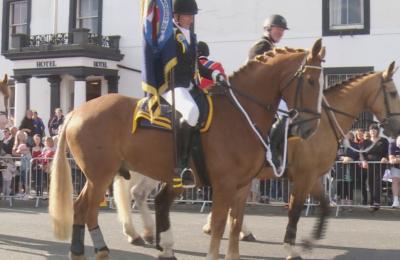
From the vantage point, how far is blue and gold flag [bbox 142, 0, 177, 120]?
6641 millimetres

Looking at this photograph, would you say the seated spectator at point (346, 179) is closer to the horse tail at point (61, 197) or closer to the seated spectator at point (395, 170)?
the seated spectator at point (395, 170)

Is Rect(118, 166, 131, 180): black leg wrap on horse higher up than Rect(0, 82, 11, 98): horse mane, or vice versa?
Rect(0, 82, 11, 98): horse mane

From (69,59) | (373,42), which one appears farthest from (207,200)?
(69,59)

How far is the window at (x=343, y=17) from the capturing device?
2183 cm

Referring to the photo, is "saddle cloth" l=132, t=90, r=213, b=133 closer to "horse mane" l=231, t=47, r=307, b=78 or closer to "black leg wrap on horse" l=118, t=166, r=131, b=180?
"horse mane" l=231, t=47, r=307, b=78

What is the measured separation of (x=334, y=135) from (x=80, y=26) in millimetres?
19267

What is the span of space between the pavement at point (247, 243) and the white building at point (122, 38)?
9568 mm

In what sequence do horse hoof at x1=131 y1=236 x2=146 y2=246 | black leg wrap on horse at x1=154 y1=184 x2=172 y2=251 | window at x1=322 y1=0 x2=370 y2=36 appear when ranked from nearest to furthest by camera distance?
1. black leg wrap on horse at x1=154 y1=184 x2=172 y2=251
2. horse hoof at x1=131 y1=236 x2=146 y2=246
3. window at x1=322 y1=0 x2=370 y2=36

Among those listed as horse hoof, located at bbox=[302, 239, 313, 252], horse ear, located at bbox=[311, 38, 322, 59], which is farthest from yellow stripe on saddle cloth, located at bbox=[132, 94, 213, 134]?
horse hoof, located at bbox=[302, 239, 313, 252]

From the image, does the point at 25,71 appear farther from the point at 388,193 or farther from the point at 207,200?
the point at 388,193

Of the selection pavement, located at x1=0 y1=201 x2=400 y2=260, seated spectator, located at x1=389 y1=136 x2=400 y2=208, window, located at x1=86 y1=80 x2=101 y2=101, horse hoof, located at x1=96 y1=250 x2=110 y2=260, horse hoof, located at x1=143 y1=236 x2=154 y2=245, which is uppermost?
window, located at x1=86 y1=80 x2=101 y2=101

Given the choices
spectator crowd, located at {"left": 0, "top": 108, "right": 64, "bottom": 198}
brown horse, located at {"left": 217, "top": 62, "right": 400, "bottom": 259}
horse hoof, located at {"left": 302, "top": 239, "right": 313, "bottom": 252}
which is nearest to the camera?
horse hoof, located at {"left": 302, "top": 239, "right": 313, "bottom": 252}

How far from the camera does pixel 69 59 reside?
23828 mm

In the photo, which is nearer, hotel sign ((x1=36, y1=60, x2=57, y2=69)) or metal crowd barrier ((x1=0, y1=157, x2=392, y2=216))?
metal crowd barrier ((x1=0, y1=157, x2=392, y2=216))
